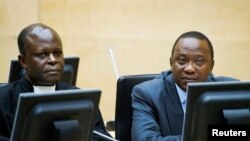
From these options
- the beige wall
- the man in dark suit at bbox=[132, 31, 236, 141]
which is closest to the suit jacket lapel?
the man in dark suit at bbox=[132, 31, 236, 141]

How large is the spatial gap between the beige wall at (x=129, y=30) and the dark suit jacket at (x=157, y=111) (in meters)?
2.01

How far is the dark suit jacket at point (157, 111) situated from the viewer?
2.47 metres

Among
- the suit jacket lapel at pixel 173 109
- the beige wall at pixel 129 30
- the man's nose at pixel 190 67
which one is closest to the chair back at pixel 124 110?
the suit jacket lapel at pixel 173 109

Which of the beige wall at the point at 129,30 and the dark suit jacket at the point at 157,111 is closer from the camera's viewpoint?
the dark suit jacket at the point at 157,111

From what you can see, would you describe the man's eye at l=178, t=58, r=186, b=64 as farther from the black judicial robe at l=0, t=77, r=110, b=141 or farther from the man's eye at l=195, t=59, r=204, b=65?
the black judicial robe at l=0, t=77, r=110, b=141

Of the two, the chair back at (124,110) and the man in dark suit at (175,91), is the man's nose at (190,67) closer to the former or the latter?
the man in dark suit at (175,91)

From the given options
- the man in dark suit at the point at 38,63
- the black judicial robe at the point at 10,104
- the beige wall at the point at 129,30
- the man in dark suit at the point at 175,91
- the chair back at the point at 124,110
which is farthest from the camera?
the beige wall at the point at 129,30

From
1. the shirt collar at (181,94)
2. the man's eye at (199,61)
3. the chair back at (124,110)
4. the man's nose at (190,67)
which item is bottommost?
the chair back at (124,110)

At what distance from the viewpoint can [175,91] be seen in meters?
2.61

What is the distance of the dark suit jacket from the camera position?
2.47m

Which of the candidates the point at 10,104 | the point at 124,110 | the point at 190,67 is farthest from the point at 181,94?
the point at 10,104

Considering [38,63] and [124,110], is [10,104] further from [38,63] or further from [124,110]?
[124,110]

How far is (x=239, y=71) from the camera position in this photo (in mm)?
4840

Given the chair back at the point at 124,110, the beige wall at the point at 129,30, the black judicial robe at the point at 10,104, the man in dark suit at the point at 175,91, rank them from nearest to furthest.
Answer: the black judicial robe at the point at 10,104
the man in dark suit at the point at 175,91
the chair back at the point at 124,110
the beige wall at the point at 129,30
